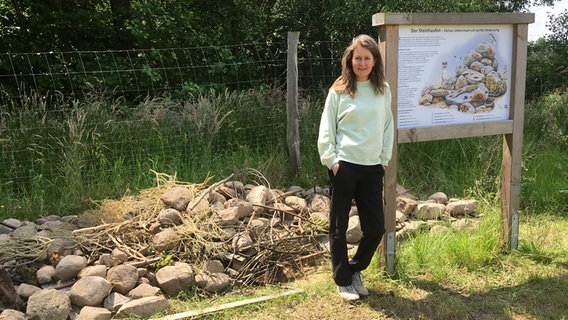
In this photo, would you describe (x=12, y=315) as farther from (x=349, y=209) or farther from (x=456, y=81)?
(x=456, y=81)

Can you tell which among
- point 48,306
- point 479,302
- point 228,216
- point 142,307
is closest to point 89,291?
point 48,306

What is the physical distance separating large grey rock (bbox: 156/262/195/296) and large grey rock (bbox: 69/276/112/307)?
0.39 m

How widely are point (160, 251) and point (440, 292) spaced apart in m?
2.27

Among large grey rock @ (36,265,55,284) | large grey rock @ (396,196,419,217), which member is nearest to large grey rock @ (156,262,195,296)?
large grey rock @ (36,265,55,284)

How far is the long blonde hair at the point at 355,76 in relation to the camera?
3.83m

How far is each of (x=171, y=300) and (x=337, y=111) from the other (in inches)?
73.4

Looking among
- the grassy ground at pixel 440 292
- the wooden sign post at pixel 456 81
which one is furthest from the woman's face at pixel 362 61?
the grassy ground at pixel 440 292

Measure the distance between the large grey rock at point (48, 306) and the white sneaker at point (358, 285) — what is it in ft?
6.70

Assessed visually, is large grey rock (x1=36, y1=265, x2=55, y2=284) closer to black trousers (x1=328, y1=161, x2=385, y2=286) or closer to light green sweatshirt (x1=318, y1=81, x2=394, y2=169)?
black trousers (x1=328, y1=161, x2=385, y2=286)

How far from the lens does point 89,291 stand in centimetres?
393

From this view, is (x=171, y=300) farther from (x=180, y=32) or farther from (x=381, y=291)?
(x=180, y=32)

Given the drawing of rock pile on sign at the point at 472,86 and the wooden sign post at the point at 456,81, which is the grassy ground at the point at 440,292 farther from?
the drawing of rock pile on sign at the point at 472,86

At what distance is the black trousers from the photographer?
3.86m

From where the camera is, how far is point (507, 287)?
4.40 metres
